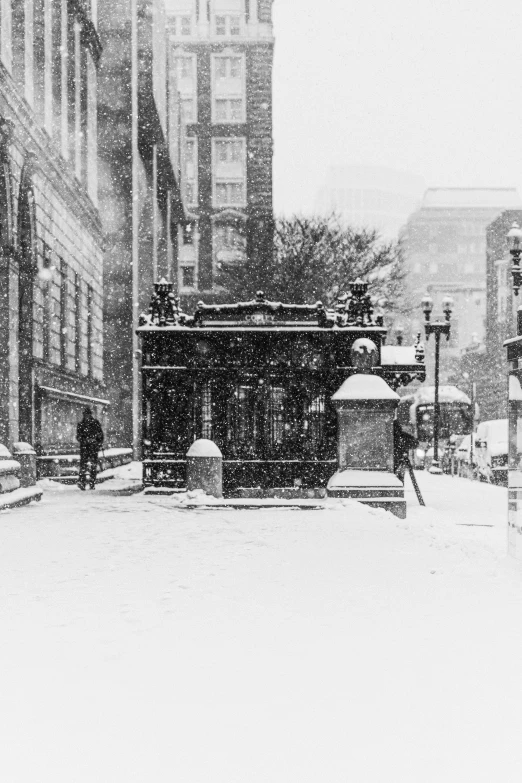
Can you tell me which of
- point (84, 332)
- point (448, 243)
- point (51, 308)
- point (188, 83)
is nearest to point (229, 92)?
point (188, 83)

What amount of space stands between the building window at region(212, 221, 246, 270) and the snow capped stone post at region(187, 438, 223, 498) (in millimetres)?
51414

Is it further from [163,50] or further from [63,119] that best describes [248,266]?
[63,119]

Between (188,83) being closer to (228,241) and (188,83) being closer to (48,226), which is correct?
(228,241)

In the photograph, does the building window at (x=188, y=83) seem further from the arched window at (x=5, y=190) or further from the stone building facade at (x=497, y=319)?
the arched window at (x=5, y=190)

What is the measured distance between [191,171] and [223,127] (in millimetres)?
4275

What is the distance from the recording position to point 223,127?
7150 centimetres

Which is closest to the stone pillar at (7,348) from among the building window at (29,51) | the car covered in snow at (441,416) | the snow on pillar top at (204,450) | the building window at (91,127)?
the building window at (29,51)

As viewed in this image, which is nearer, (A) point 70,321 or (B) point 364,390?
(B) point 364,390

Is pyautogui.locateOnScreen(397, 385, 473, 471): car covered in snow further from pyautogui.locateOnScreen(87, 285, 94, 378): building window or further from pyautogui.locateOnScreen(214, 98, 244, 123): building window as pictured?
pyautogui.locateOnScreen(214, 98, 244, 123): building window

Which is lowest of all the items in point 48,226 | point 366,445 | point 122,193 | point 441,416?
point 366,445

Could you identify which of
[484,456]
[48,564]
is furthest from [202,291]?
[48,564]

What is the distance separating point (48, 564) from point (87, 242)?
23.5 m

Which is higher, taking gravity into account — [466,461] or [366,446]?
[366,446]

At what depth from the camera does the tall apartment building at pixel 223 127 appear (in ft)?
224
